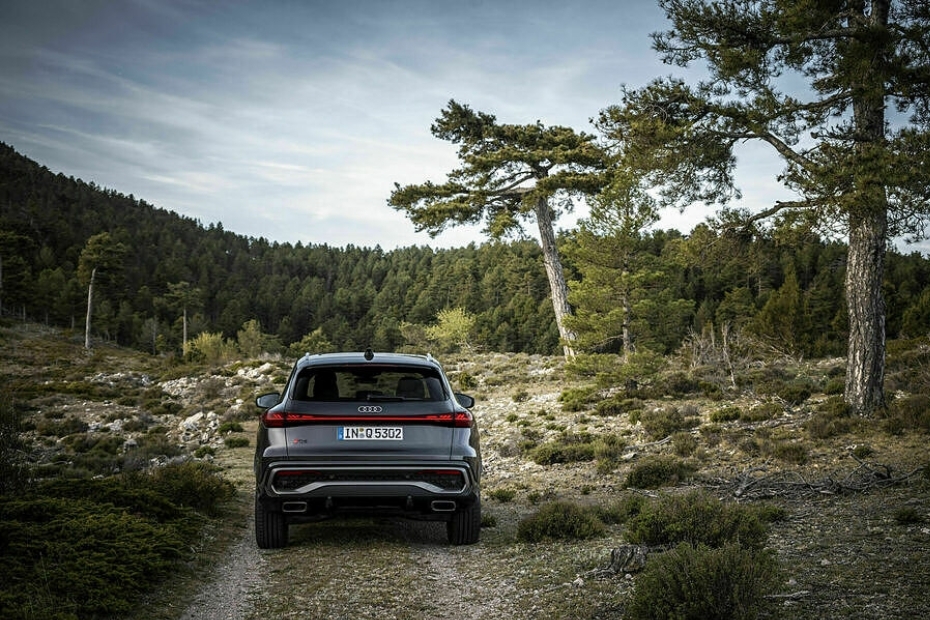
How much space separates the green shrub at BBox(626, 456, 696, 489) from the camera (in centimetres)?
1030

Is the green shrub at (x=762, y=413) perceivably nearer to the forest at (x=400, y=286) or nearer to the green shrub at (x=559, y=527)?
the forest at (x=400, y=286)

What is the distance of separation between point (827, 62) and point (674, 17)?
3153mm

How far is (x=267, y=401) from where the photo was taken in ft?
20.3

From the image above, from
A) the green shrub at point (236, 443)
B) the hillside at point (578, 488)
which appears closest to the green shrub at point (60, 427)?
the hillside at point (578, 488)

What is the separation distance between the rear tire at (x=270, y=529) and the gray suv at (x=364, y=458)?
0.55ft

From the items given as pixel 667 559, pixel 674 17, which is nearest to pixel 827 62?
pixel 674 17

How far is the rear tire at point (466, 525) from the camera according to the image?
6.10 metres

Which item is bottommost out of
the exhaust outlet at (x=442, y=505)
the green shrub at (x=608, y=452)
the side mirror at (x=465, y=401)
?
the green shrub at (x=608, y=452)

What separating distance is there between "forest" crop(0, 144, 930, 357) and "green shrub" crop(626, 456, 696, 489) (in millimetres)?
5125

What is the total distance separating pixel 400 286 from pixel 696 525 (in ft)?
470

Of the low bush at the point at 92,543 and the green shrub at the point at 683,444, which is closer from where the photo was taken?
the low bush at the point at 92,543

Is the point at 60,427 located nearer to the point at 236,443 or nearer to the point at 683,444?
the point at 236,443

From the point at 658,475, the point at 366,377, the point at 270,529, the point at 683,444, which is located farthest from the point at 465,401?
the point at 683,444

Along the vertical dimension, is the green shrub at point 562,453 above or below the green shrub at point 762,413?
below
